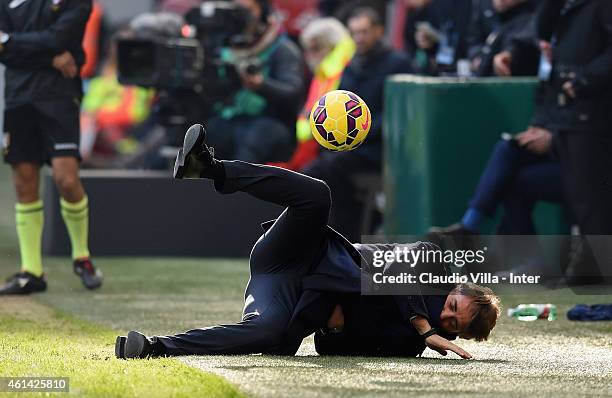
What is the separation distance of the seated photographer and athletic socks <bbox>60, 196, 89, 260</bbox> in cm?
270

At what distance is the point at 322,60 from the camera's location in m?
14.8

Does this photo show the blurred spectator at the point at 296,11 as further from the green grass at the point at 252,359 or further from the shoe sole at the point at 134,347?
the shoe sole at the point at 134,347

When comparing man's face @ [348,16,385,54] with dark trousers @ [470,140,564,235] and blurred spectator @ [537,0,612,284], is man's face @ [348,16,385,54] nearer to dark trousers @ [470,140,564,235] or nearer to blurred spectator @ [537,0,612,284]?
dark trousers @ [470,140,564,235]

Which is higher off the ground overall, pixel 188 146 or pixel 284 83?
pixel 188 146

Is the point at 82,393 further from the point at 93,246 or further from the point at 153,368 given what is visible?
the point at 93,246

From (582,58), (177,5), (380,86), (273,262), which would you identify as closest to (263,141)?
(380,86)

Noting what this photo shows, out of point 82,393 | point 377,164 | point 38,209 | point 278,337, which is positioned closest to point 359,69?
point 377,164

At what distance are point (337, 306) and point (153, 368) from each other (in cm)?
110

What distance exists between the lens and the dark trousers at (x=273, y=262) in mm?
7680

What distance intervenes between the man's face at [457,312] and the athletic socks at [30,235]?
4.33 meters

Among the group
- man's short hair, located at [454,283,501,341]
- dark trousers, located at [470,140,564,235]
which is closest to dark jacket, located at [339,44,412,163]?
dark trousers, located at [470,140,564,235]

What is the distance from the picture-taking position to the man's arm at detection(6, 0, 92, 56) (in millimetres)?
10945

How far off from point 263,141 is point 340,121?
17.0ft

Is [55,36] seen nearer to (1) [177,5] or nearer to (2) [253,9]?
(2) [253,9]
